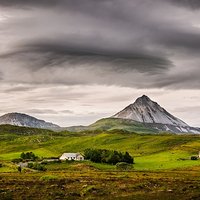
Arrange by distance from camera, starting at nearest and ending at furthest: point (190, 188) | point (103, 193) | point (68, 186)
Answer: point (103, 193) < point (190, 188) < point (68, 186)

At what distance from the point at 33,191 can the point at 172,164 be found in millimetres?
103407

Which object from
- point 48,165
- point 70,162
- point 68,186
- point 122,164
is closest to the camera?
point 68,186

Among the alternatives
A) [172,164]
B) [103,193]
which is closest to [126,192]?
[103,193]

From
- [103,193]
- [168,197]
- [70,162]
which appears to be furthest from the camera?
[70,162]

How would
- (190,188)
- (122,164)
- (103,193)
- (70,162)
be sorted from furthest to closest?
(70,162)
(122,164)
(190,188)
(103,193)

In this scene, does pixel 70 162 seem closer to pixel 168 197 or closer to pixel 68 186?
pixel 68 186

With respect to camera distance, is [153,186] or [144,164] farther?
[144,164]

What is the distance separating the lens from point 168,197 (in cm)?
6912

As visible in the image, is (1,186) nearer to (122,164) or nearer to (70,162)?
(122,164)

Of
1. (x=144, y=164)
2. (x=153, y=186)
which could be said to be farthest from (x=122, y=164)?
(x=153, y=186)

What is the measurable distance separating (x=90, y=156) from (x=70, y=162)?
48.5 ft

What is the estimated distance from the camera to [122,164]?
161875mm

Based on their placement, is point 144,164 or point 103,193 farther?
point 144,164

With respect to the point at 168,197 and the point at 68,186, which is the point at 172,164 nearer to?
the point at 68,186
